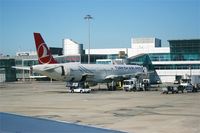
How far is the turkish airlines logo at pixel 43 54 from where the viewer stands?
198ft

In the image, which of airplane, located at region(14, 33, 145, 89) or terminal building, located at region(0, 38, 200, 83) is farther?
terminal building, located at region(0, 38, 200, 83)

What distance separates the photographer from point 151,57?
11606 cm

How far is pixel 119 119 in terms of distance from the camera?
2278 centimetres

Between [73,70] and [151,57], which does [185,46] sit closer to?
[151,57]

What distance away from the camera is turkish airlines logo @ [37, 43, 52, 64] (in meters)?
60.2

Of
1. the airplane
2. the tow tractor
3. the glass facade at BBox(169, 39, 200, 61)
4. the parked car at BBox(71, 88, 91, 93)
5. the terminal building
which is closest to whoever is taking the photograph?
the parked car at BBox(71, 88, 91, 93)

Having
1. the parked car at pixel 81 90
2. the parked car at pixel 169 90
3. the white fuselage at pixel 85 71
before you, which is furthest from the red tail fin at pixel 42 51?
the parked car at pixel 169 90

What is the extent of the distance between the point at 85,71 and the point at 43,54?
26.0ft

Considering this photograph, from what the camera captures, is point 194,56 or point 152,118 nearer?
point 152,118

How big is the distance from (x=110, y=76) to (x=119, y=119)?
46.9 m

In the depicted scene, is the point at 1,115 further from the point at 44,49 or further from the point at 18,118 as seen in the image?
the point at 44,49

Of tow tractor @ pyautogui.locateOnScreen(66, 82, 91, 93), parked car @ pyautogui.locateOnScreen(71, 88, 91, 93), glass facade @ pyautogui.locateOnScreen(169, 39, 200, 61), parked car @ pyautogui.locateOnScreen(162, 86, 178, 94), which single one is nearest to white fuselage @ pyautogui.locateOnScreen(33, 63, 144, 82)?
tow tractor @ pyautogui.locateOnScreen(66, 82, 91, 93)

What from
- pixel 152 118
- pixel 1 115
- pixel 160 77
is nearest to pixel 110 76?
pixel 160 77

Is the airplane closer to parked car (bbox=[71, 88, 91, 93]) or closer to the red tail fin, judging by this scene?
the red tail fin
